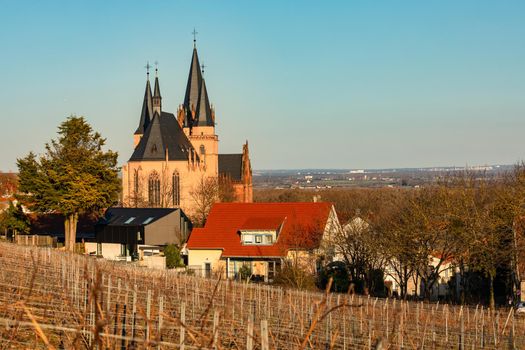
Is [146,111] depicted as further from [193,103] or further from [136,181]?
[136,181]

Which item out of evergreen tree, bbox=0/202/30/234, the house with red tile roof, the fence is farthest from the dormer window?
evergreen tree, bbox=0/202/30/234

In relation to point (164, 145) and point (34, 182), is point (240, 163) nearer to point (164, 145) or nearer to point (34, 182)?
point (164, 145)

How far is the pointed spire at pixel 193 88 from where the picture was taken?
96.0 metres

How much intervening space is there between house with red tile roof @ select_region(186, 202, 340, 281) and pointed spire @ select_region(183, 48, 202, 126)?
2063 inches

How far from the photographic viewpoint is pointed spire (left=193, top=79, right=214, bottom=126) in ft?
311

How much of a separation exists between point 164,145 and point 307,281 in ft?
178

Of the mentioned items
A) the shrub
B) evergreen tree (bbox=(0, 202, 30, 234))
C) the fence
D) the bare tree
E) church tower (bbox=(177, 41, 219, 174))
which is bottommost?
the shrub

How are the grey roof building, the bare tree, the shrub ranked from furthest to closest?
1. the bare tree
2. the grey roof building
3. the shrub

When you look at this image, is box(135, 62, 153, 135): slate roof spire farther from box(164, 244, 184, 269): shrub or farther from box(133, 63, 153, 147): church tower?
box(164, 244, 184, 269): shrub

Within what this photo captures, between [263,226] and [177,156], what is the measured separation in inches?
1733

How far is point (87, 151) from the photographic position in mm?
41500

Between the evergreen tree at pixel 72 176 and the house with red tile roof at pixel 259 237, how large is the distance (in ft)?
18.8

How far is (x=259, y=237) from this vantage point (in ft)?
132

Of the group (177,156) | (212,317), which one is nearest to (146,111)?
(177,156)
